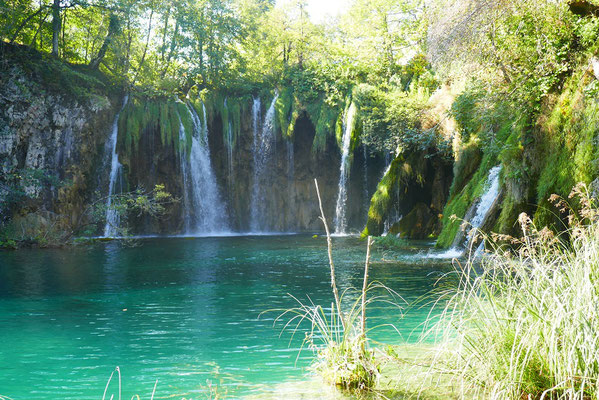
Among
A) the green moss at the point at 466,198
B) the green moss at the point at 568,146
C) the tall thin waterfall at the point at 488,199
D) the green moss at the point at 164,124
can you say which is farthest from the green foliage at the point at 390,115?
the green moss at the point at 164,124

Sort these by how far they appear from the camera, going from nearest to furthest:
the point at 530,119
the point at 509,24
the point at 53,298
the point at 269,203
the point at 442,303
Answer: the point at 442,303, the point at 53,298, the point at 509,24, the point at 530,119, the point at 269,203

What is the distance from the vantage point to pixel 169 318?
7820mm

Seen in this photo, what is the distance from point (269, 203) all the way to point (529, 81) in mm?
18803

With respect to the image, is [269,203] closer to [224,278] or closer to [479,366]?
[224,278]

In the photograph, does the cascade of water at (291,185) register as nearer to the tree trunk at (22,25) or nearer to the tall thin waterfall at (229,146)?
the tall thin waterfall at (229,146)

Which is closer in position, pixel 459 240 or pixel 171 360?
pixel 171 360

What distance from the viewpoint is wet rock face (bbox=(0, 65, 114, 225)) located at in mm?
20312

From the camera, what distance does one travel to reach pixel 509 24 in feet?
37.0

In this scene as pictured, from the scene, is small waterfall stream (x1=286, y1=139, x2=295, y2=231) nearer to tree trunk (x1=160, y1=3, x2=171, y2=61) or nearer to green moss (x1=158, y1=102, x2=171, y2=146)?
green moss (x1=158, y1=102, x2=171, y2=146)

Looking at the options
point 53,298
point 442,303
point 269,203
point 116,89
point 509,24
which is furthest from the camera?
point 269,203

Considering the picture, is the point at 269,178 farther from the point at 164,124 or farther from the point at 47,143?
the point at 47,143

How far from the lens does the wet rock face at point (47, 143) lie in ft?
66.6

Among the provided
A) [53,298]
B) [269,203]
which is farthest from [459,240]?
[269,203]

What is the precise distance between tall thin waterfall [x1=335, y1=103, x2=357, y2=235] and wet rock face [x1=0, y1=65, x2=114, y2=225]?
10.8m
